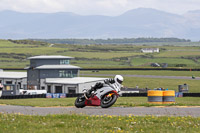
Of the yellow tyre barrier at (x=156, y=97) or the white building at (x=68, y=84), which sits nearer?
the yellow tyre barrier at (x=156, y=97)

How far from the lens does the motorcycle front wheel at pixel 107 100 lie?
66.9ft

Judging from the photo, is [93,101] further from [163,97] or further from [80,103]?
[163,97]

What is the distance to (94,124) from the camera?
46.2 feet

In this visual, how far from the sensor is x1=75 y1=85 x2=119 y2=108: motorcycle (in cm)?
2055

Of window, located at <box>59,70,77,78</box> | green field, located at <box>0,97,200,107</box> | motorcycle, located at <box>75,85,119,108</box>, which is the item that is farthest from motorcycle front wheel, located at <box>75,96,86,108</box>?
window, located at <box>59,70,77,78</box>

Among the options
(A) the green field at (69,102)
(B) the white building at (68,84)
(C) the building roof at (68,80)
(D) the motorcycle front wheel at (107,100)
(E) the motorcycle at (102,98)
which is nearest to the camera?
(D) the motorcycle front wheel at (107,100)

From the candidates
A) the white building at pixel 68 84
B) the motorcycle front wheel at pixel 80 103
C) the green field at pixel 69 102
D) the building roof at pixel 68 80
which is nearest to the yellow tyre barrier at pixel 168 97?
the green field at pixel 69 102

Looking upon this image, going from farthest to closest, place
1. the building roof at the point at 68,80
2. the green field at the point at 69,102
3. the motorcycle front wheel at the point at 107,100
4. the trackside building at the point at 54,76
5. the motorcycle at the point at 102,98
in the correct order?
the trackside building at the point at 54,76, the building roof at the point at 68,80, the green field at the point at 69,102, the motorcycle at the point at 102,98, the motorcycle front wheel at the point at 107,100

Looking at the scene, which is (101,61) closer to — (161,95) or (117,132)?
(161,95)

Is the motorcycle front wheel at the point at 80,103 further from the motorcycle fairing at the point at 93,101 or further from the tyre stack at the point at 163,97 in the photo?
the tyre stack at the point at 163,97

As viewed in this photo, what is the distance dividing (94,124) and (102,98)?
6.83 m

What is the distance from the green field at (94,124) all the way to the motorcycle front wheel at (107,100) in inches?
184

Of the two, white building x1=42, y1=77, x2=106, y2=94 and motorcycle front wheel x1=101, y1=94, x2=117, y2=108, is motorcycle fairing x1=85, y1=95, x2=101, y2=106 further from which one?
white building x1=42, y1=77, x2=106, y2=94

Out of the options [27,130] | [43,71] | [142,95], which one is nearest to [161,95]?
[27,130]
